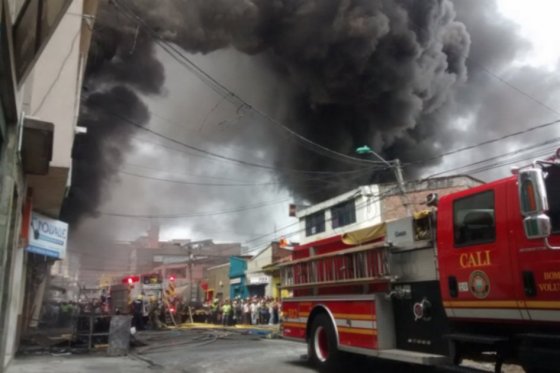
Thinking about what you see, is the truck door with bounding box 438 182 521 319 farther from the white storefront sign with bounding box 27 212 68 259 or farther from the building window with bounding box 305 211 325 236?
the building window with bounding box 305 211 325 236

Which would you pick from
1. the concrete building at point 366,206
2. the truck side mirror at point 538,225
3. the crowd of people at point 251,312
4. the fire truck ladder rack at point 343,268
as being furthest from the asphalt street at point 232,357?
the concrete building at point 366,206

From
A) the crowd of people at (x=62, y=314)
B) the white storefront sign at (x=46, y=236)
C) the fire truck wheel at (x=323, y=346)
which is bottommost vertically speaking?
the fire truck wheel at (x=323, y=346)

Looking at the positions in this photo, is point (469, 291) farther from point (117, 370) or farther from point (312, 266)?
point (117, 370)

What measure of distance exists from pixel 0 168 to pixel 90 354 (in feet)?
22.7

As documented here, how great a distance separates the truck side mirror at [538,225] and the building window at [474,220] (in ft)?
2.94

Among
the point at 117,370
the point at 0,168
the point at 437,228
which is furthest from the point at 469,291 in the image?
the point at 117,370

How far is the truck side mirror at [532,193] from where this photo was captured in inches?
163

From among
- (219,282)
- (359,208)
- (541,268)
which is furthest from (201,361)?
(219,282)

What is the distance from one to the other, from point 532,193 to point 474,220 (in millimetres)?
1243

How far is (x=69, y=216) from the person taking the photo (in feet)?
63.4

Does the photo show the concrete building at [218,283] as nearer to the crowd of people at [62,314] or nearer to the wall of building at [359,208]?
the wall of building at [359,208]

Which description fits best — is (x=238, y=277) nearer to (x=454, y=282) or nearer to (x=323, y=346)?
(x=323, y=346)

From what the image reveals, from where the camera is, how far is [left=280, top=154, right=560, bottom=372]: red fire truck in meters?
4.50

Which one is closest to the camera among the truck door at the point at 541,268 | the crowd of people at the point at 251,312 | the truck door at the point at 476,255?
the truck door at the point at 541,268
